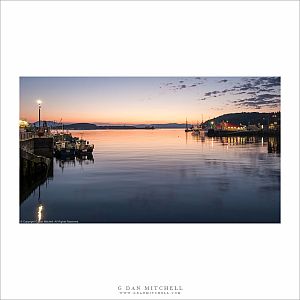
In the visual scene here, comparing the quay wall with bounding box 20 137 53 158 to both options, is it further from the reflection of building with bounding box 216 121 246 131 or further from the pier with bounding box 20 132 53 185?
the reflection of building with bounding box 216 121 246 131

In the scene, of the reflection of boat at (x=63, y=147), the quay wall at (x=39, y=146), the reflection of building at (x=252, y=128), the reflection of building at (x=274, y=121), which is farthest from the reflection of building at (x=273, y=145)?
the quay wall at (x=39, y=146)

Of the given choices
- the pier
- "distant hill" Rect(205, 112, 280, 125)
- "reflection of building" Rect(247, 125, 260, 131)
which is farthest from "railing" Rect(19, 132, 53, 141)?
"reflection of building" Rect(247, 125, 260, 131)

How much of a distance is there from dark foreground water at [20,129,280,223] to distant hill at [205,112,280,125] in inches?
9.1

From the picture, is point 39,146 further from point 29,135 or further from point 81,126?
point 81,126

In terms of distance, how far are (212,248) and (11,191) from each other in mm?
2310

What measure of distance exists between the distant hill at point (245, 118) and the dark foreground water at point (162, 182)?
23 centimetres

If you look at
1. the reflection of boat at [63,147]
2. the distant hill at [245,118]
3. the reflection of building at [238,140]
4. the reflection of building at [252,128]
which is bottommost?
the reflection of boat at [63,147]

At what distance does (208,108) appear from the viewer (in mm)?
5949

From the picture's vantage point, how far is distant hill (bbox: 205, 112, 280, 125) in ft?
19.2

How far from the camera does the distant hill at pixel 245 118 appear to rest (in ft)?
19.2

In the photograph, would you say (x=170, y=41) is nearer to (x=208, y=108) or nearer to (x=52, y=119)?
(x=208, y=108)

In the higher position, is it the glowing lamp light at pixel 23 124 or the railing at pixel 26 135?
the glowing lamp light at pixel 23 124

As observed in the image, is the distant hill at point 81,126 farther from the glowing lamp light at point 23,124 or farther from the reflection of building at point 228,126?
the reflection of building at point 228,126

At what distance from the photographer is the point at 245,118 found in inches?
238
